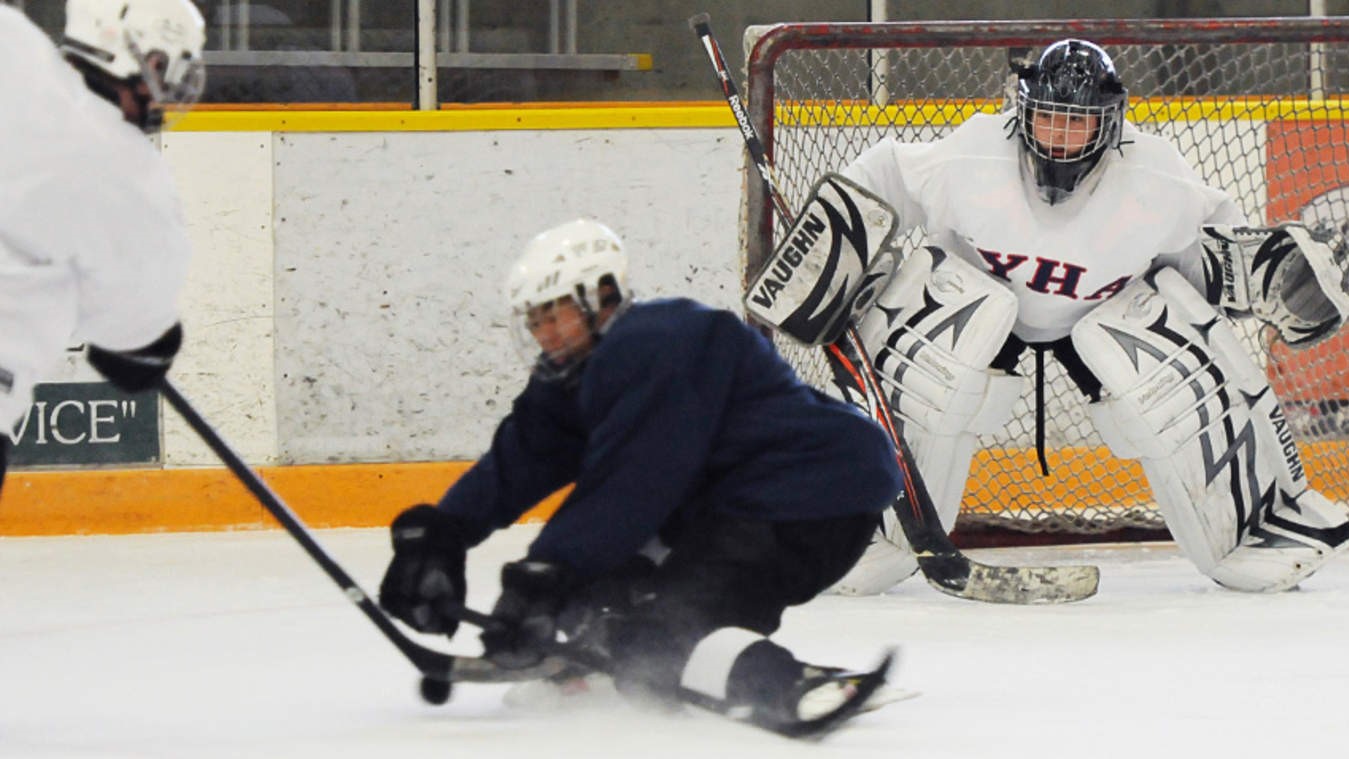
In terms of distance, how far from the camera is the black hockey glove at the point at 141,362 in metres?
2.47

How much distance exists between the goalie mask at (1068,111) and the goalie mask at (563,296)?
1272 mm

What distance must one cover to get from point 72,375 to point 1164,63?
98.7 inches

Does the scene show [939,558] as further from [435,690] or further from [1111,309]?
[435,690]

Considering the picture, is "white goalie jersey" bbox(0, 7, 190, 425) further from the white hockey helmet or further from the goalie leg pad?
the goalie leg pad

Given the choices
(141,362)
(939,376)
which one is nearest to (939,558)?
(939,376)

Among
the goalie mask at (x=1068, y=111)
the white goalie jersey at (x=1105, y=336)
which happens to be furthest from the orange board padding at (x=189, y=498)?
the goalie mask at (x=1068, y=111)

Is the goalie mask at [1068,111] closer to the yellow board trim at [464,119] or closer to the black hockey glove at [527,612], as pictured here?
the yellow board trim at [464,119]

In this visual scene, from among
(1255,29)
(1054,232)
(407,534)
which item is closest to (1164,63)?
(1255,29)

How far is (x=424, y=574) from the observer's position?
91.2 inches

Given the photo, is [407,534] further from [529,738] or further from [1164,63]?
[1164,63]

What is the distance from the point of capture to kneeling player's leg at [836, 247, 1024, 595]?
3424 mm

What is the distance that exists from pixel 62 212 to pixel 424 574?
56cm

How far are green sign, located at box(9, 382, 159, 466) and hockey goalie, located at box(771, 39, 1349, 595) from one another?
5.06 feet

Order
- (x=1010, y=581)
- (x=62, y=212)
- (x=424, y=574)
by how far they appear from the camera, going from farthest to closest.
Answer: (x=1010, y=581)
(x=424, y=574)
(x=62, y=212)
